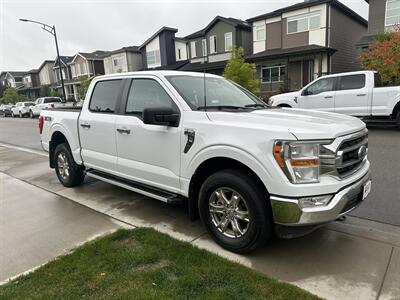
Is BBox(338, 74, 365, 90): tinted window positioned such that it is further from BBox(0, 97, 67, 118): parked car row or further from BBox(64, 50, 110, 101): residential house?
BBox(64, 50, 110, 101): residential house

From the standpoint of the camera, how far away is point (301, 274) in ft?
10.0

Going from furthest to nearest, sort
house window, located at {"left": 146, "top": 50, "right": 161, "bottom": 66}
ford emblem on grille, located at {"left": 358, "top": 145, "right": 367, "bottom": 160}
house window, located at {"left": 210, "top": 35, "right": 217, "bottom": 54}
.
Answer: house window, located at {"left": 146, "top": 50, "right": 161, "bottom": 66}, house window, located at {"left": 210, "top": 35, "right": 217, "bottom": 54}, ford emblem on grille, located at {"left": 358, "top": 145, "right": 367, "bottom": 160}

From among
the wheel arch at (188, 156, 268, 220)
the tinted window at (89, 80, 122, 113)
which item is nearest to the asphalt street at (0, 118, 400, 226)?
the wheel arch at (188, 156, 268, 220)

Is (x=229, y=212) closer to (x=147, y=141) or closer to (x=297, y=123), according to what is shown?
(x=297, y=123)

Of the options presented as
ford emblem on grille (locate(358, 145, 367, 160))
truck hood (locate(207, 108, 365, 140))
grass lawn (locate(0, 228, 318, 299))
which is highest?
truck hood (locate(207, 108, 365, 140))

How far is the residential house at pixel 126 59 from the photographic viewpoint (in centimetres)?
4203

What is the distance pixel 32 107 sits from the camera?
29859 millimetres

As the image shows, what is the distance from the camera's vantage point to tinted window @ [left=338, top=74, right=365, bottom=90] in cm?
1092

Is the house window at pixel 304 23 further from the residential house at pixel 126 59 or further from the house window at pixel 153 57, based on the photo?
the residential house at pixel 126 59

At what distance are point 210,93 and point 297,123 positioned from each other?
1.45m

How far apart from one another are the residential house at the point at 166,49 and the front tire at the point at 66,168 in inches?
1269

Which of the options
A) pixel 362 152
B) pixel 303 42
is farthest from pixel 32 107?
pixel 362 152

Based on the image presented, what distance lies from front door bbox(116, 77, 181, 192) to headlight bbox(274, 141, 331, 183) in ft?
4.27

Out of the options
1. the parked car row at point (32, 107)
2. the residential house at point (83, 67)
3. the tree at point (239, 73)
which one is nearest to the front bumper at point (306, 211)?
the tree at point (239, 73)
